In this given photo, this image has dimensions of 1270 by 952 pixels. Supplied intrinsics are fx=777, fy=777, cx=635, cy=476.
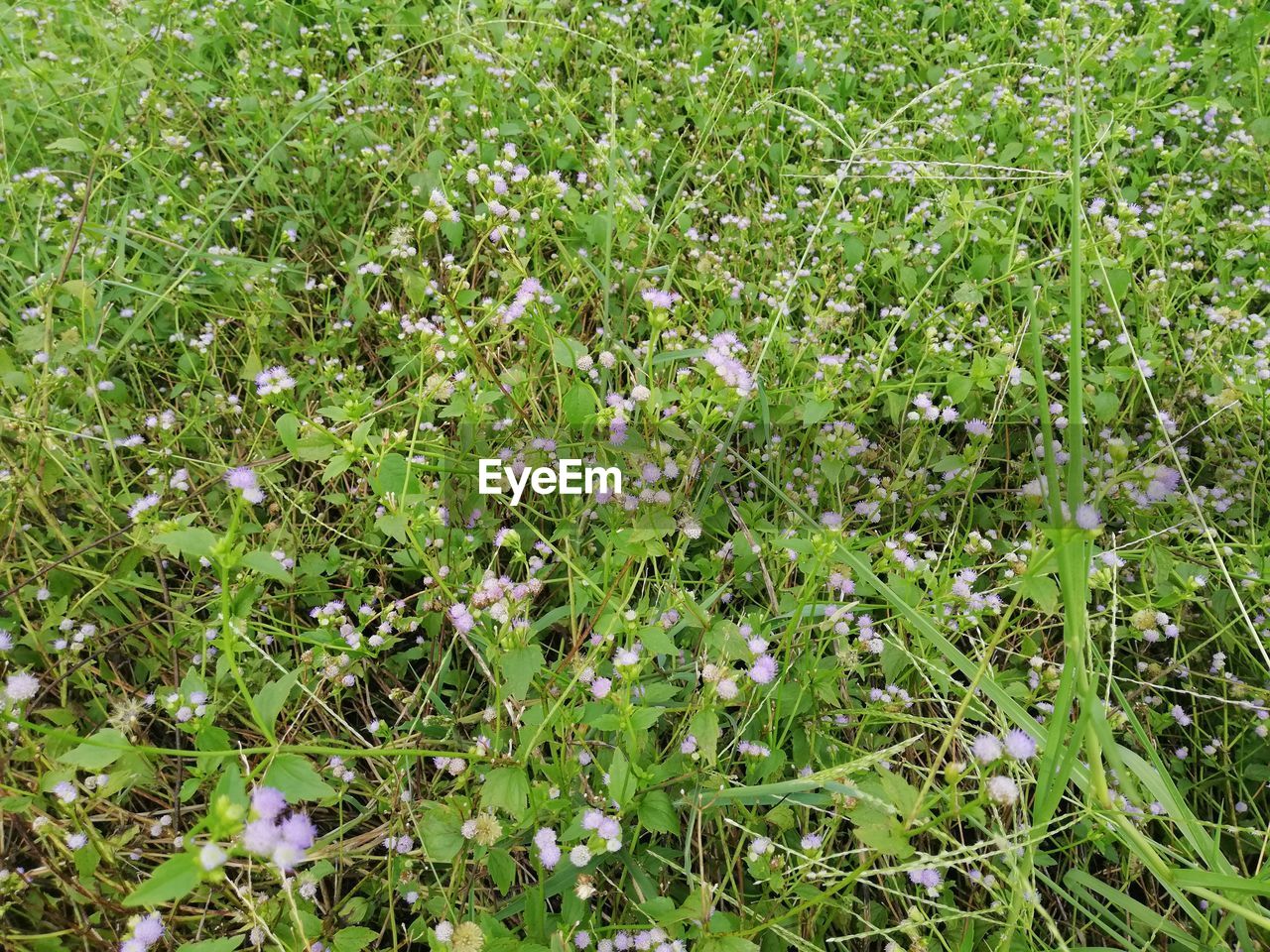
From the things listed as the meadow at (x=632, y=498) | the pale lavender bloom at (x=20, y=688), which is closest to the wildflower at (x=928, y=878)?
the meadow at (x=632, y=498)

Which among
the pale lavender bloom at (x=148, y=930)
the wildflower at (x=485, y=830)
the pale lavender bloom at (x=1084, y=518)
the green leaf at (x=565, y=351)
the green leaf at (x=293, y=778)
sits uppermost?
the pale lavender bloom at (x=1084, y=518)

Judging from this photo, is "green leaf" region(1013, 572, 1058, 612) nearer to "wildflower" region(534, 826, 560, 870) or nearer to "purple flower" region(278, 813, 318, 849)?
"wildflower" region(534, 826, 560, 870)

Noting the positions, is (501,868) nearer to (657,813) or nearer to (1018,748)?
(657,813)

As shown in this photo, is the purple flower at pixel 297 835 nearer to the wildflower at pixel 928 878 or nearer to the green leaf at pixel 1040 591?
the wildflower at pixel 928 878

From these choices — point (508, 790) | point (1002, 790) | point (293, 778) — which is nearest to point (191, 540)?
point (293, 778)

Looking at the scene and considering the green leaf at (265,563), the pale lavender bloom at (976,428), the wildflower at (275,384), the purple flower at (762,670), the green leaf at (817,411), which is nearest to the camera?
the green leaf at (265,563)

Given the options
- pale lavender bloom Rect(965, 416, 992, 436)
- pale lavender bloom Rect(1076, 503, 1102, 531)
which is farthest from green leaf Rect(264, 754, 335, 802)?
pale lavender bloom Rect(965, 416, 992, 436)
